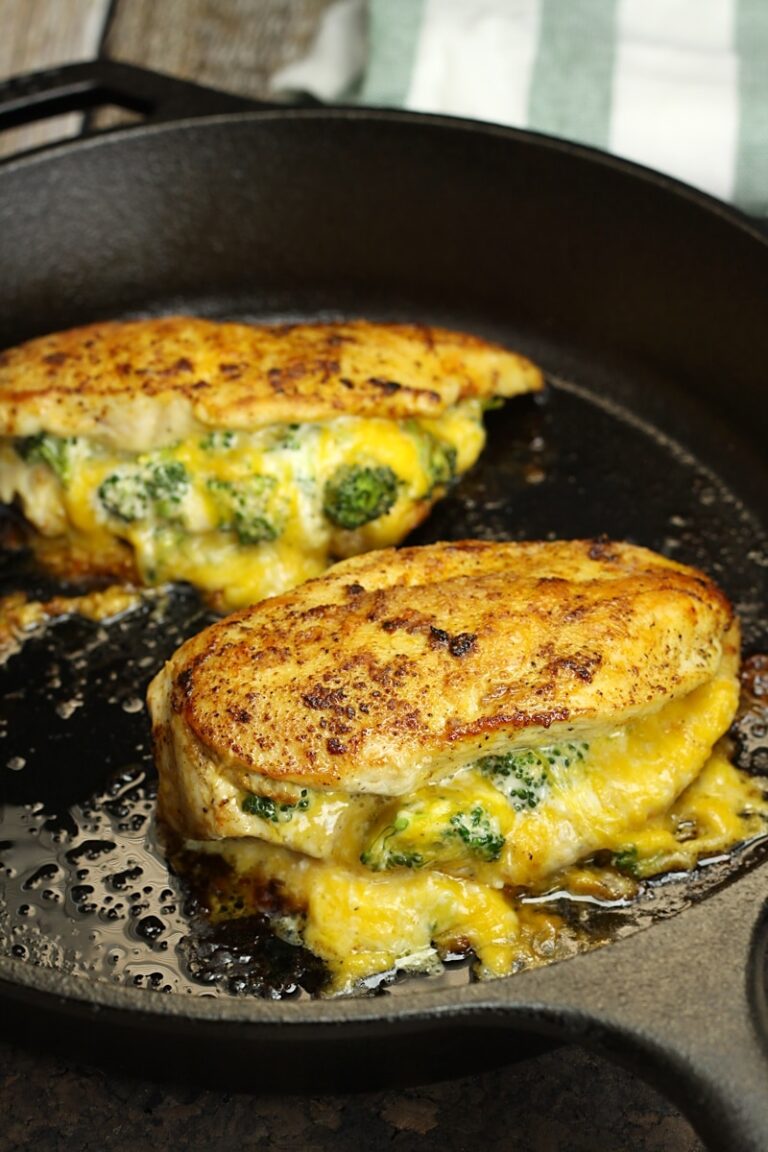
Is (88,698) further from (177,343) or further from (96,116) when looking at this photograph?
(96,116)

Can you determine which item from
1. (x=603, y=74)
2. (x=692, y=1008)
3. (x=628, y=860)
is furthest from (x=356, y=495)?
(x=603, y=74)

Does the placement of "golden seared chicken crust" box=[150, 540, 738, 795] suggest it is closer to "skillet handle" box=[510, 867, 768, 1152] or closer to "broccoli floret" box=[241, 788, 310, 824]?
"broccoli floret" box=[241, 788, 310, 824]

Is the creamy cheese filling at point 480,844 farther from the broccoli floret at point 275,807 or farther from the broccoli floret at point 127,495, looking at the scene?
the broccoli floret at point 127,495

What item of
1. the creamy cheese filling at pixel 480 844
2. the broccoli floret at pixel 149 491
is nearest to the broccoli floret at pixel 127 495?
the broccoli floret at pixel 149 491

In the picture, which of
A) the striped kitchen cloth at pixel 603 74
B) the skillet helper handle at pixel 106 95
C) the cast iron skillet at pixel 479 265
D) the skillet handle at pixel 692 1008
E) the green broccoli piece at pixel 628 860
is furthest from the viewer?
the striped kitchen cloth at pixel 603 74

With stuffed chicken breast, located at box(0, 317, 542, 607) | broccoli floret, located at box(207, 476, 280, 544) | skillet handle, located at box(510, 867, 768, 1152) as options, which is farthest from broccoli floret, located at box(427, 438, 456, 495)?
skillet handle, located at box(510, 867, 768, 1152)

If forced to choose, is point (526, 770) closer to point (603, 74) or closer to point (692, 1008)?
point (692, 1008)

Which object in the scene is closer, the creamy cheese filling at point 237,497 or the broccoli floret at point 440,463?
the creamy cheese filling at point 237,497

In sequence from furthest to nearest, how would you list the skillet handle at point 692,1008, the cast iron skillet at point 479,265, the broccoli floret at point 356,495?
the cast iron skillet at point 479,265, the broccoli floret at point 356,495, the skillet handle at point 692,1008
